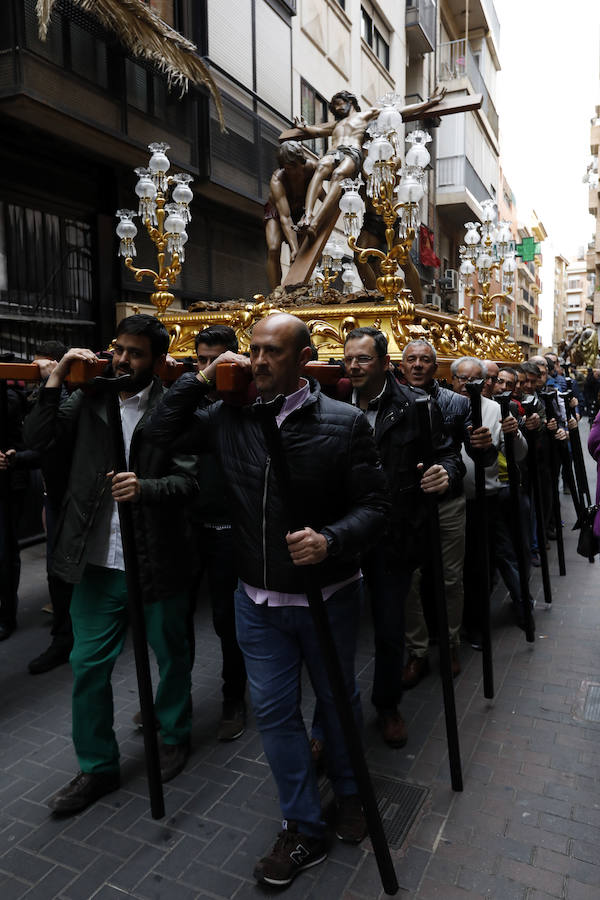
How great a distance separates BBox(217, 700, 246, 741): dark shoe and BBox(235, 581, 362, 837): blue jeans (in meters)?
1.07

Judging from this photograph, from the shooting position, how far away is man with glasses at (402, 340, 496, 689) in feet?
13.9

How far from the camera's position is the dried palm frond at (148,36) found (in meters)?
8.36

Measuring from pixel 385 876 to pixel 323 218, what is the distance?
25.9 feet

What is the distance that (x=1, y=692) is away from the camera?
4.39 metres

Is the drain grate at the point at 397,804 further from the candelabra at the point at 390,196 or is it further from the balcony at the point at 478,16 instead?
the balcony at the point at 478,16

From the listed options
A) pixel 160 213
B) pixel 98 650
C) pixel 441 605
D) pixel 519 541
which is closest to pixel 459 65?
pixel 160 213

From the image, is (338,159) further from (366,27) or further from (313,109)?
(366,27)

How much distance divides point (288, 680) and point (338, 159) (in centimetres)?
799

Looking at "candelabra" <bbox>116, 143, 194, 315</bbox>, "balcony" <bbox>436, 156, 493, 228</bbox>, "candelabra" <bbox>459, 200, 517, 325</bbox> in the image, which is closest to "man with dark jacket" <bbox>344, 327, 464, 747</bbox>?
"candelabra" <bbox>116, 143, 194, 315</bbox>

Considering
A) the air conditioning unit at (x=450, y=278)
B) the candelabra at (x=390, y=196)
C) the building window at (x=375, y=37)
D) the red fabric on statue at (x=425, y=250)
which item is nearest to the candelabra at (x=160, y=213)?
the candelabra at (x=390, y=196)

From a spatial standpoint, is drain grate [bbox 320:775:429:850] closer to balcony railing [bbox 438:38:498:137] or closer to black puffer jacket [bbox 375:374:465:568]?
black puffer jacket [bbox 375:374:465:568]

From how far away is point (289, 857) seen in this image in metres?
2.71

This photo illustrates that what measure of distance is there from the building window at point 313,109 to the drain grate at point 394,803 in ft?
50.0

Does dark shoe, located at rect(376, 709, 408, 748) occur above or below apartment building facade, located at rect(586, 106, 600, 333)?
below
